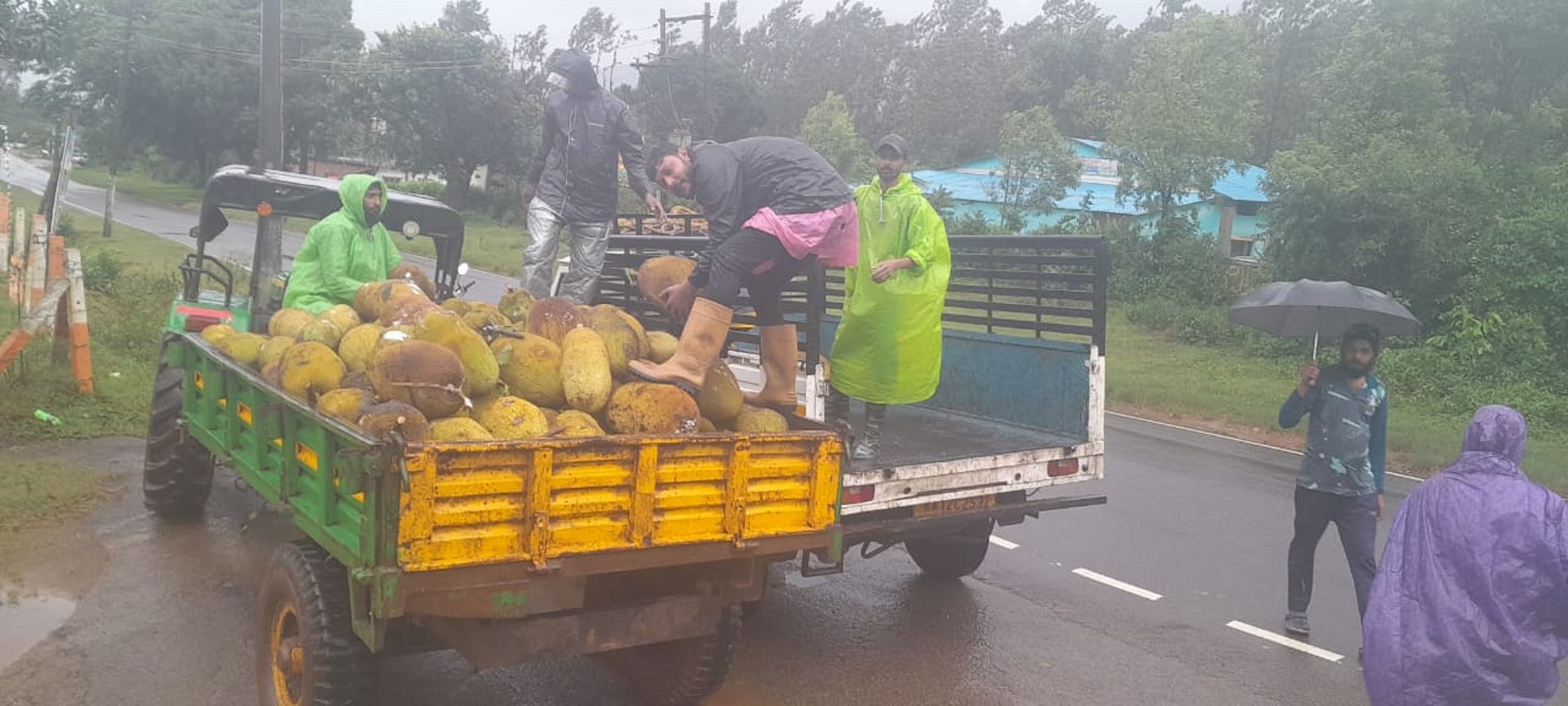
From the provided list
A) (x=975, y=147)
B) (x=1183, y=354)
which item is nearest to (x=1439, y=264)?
(x=1183, y=354)

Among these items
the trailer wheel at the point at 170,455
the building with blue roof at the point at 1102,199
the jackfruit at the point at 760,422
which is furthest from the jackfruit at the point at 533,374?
the building with blue roof at the point at 1102,199

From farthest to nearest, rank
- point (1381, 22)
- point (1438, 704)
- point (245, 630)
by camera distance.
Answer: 1. point (1381, 22)
2. point (245, 630)
3. point (1438, 704)

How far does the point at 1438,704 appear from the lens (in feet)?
11.8

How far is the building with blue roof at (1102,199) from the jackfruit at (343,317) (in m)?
23.4

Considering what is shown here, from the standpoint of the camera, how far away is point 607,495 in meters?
3.75

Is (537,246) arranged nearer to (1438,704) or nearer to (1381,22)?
(1438,704)

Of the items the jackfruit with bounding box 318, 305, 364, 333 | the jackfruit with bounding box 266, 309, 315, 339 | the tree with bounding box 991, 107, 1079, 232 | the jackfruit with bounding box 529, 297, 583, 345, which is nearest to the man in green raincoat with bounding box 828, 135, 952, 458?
the jackfruit with bounding box 529, 297, 583, 345

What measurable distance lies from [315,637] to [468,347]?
1.17m

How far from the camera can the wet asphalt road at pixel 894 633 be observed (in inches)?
194

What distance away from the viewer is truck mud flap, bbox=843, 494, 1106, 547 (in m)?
5.16

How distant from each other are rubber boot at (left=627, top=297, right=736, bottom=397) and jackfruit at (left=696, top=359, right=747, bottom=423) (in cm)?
3

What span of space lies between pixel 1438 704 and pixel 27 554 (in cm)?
657

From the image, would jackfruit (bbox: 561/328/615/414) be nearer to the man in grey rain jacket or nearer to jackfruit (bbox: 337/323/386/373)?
jackfruit (bbox: 337/323/386/373)

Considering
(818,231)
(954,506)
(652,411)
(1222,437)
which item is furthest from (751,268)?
(1222,437)
